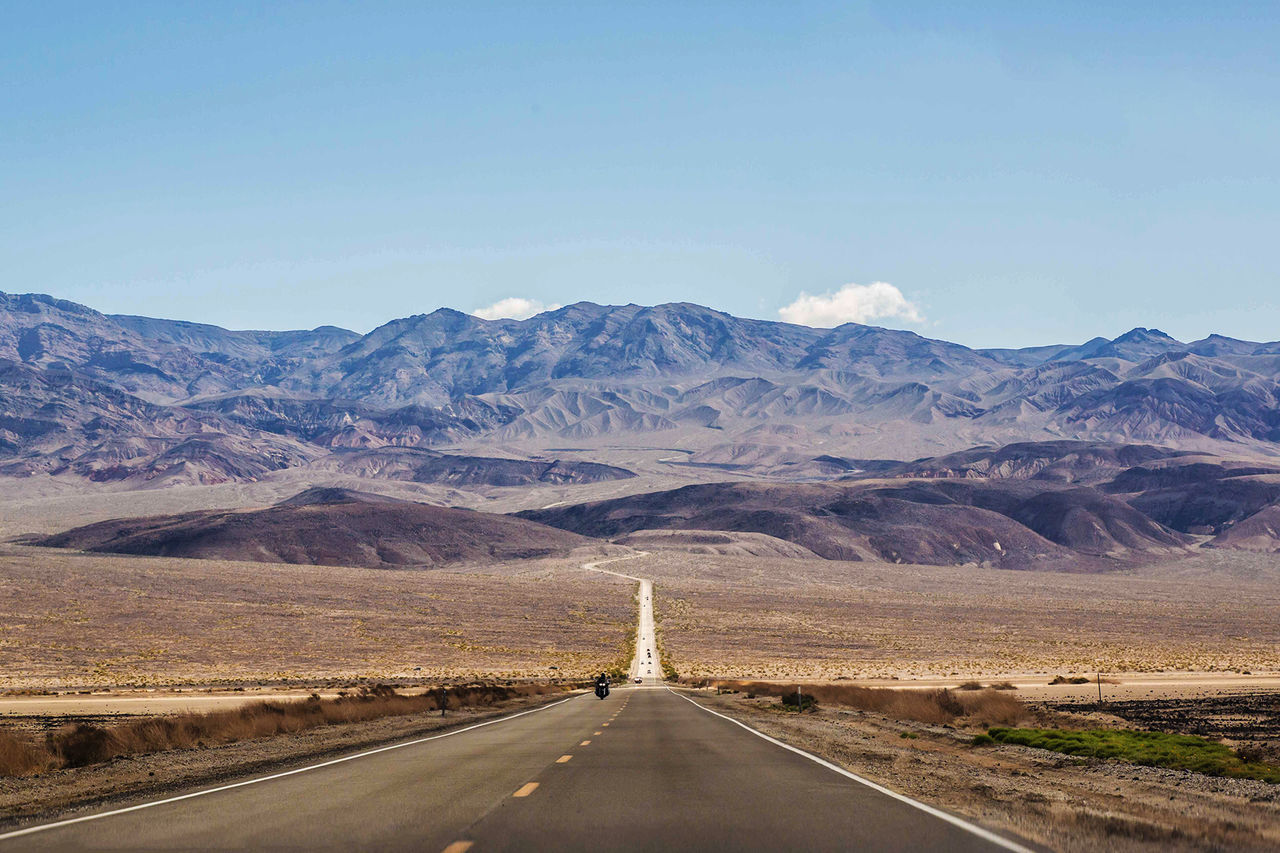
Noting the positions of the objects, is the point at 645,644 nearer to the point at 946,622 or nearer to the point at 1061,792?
the point at 946,622

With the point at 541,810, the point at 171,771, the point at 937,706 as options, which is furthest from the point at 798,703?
the point at 541,810

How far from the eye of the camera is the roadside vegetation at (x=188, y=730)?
60.7 ft

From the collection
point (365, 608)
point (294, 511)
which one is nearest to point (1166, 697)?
point (365, 608)

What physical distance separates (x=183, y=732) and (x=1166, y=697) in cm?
3502

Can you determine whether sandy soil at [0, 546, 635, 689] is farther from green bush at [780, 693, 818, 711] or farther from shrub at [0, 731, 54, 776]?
shrub at [0, 731, 54, 776]

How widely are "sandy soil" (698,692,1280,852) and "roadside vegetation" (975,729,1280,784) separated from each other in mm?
544

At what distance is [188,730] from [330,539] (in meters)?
164

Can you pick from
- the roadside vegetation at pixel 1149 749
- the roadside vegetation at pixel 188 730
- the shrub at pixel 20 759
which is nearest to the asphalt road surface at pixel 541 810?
the shrub at pixel 20 759

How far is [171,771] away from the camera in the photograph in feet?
57.0

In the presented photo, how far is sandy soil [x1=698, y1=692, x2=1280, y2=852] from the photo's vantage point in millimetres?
9742

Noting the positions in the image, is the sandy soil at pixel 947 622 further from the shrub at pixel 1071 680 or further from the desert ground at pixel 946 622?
the shrub at pixel 1071 680

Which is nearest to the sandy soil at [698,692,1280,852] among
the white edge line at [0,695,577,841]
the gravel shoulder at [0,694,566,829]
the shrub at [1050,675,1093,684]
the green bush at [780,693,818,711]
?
the white edge line at [0,695,577,841]

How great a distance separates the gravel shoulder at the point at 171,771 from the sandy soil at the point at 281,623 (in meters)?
33.5

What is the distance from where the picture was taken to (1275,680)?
52.1 metres
